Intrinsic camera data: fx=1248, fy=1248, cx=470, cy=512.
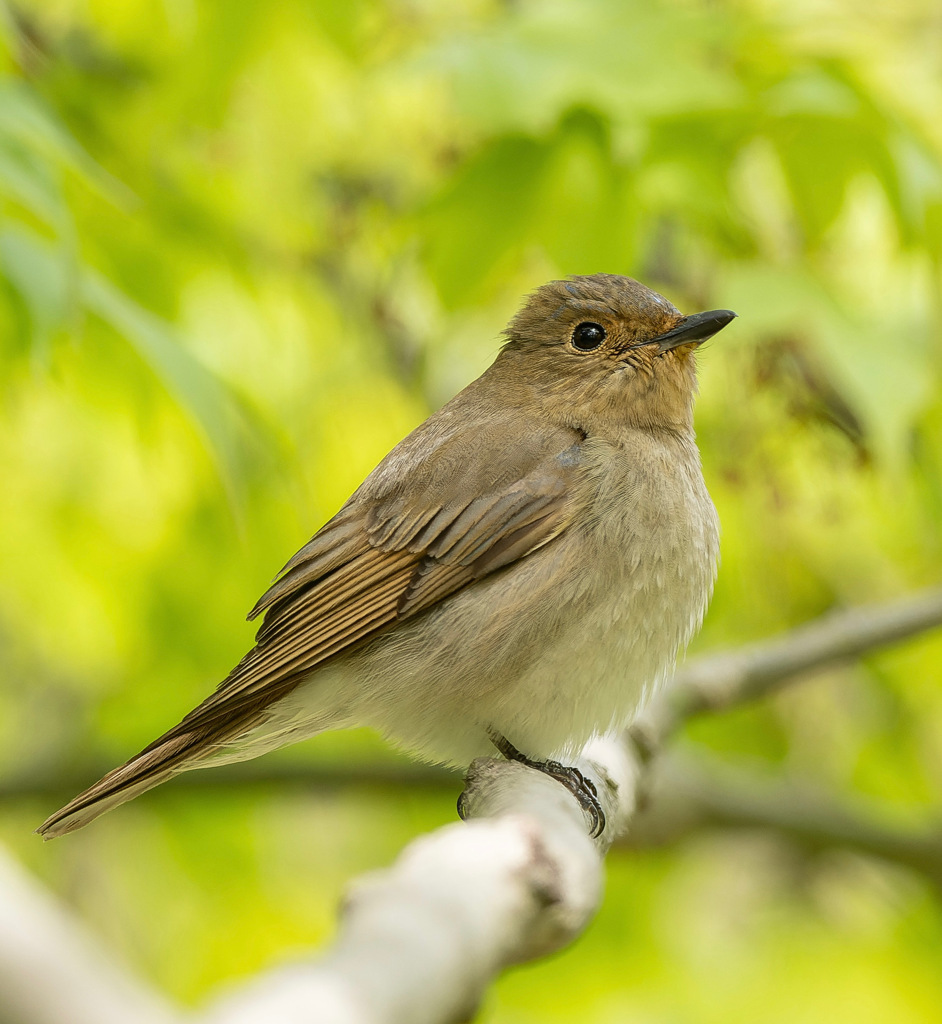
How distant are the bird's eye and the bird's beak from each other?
0.57ft

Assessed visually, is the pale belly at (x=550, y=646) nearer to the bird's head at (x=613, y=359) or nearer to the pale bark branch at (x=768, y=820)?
the bird's head at (x=613, y=359)

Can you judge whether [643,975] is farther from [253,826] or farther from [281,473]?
[281,473]

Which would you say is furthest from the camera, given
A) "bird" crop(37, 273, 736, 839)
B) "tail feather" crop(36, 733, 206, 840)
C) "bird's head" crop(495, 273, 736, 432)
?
"bird's head" crop(495, 273, 736, 432)

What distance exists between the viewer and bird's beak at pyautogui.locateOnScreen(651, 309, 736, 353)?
3.78 metres

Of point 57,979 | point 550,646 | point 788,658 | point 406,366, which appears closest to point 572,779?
point 550,646

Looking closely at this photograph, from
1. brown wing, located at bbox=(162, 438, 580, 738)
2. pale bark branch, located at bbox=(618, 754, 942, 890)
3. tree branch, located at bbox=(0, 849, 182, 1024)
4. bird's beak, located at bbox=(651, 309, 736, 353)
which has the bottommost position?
tree branch, located at bbox=(0, 849, 182, 1024)

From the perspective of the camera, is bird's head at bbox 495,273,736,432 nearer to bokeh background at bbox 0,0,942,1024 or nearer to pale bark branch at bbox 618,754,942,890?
bokeh background at bbox 0,0,942,1024

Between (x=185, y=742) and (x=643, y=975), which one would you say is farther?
(x=643, y=975)

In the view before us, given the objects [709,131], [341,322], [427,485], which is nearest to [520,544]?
[427,485]

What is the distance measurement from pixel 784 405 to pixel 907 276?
0.93m

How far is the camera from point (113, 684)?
670 cm

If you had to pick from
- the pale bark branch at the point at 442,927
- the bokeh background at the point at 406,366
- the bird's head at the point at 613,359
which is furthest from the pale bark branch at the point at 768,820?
the pale bark branch at the point at 442,927

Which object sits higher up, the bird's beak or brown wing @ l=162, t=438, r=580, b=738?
the bird's beak

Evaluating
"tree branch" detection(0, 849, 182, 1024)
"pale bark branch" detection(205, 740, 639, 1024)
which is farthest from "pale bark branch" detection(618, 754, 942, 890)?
"tree branch" detection(0, 849, 182, 1024)
